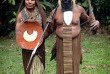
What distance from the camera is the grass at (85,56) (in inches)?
232

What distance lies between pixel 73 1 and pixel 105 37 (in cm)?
525

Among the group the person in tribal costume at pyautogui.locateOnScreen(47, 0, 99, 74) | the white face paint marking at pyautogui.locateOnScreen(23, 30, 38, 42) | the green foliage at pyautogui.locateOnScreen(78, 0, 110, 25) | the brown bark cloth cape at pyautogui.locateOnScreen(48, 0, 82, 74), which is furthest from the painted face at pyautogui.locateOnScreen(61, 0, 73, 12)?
the green foliage at pyautogui.locateOnScreen(78, 0, 110, 25)

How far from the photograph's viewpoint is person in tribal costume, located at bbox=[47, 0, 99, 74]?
3557mm

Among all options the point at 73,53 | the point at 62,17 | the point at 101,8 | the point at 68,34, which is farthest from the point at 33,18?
the point at 101,8

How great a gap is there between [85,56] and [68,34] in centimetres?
342

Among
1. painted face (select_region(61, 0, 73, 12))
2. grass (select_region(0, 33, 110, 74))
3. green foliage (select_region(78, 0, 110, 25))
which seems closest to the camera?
painted face (select_region(61, 0, 73, 12))

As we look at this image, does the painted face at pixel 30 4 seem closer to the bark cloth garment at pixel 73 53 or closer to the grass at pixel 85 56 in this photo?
the bark cloth garment at pixel 73 53

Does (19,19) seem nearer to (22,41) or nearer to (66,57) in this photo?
(22,41)

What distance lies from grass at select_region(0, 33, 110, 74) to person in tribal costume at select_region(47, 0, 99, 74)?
2.12 meters

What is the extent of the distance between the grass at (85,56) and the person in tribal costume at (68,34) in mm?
2120

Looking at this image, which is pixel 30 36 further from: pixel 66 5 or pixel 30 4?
pixel 66 5

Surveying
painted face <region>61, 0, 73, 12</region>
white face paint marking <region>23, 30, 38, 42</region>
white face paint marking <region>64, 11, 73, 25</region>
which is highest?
painted face <region>61, 0, 73, 12</region>

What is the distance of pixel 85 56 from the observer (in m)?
6.84

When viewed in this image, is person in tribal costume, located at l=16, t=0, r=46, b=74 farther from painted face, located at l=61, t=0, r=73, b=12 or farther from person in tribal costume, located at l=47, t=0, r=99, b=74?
painted face, located at l=61, t=0, r=73, b=12
